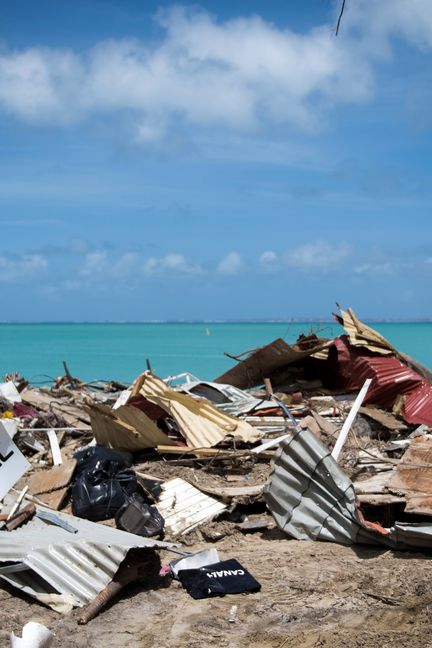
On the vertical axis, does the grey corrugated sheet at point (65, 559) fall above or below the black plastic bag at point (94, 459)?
below

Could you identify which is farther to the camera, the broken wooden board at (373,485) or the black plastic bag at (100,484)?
the black plastic bag at (100,484)

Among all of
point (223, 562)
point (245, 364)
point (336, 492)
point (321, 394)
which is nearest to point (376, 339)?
point (321, 394)

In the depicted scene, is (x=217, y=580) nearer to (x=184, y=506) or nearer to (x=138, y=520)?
(x=138, y=520)

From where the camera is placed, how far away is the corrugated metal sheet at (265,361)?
44.9 ft

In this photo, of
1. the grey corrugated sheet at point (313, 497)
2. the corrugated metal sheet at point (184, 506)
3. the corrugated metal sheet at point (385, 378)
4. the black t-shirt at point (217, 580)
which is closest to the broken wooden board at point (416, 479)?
the grey corrugated sheet at point (313, 497)

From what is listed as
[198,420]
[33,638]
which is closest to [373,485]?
[198,420]

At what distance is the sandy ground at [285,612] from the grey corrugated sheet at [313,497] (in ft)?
1.15

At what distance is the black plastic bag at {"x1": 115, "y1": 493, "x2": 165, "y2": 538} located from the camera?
25.9 feet

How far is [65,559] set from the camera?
22.0 feet

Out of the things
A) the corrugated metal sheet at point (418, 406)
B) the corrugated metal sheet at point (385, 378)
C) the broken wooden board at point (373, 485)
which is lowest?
the broken wooden board at point (373, 485)

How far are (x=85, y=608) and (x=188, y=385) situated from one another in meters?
7.33

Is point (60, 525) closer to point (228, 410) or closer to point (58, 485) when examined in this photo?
point (58, 485)

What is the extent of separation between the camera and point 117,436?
10477 mm

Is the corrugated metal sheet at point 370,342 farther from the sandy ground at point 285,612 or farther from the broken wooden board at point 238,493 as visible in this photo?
the sandy ground at point 285,612
